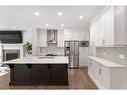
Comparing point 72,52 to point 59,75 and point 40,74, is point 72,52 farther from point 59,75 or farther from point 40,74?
point 40,74

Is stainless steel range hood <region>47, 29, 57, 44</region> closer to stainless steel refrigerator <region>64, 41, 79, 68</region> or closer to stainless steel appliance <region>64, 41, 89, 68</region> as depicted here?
stainless steel appliance <region>64, 41, 89, 68</region>

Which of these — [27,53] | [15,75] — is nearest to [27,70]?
[15,75]

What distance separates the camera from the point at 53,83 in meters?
5.12

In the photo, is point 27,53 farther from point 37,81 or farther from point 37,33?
point 37,81

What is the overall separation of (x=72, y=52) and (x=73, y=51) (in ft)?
0.29

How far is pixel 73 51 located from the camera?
364 inches

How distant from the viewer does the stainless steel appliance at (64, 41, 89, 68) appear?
922cm

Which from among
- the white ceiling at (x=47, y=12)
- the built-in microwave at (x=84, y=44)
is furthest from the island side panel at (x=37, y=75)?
the built-in microwave at (x=84, y=44)

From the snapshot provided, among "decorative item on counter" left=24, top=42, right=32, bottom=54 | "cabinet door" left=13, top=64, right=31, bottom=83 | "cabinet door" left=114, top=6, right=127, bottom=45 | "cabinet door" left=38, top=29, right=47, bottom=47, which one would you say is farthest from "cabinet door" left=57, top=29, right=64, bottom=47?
"cabinet door" left=114, top=6, right=127, bottom=45

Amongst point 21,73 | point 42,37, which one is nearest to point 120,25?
point 21,73

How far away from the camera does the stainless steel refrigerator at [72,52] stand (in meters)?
9.22

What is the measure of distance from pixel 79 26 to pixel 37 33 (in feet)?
8.90
